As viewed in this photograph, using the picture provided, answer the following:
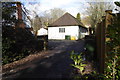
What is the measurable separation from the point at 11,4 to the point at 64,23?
65.6ft

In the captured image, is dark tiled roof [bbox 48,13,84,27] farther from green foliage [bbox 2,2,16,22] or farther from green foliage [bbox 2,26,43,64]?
green foliage [bbox 2,2,16,22]

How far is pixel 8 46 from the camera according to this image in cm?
673

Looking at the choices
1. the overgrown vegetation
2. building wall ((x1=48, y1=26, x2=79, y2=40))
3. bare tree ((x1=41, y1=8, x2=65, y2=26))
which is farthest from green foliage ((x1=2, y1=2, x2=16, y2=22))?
building wall ((x1=48, y1=26, x2=79, y2=40))

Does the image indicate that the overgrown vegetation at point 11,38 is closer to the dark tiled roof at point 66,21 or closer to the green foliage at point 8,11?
the green foliage at point 8,11

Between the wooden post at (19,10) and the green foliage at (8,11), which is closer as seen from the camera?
the green foliage at (8,11)

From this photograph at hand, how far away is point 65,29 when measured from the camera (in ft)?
87.0

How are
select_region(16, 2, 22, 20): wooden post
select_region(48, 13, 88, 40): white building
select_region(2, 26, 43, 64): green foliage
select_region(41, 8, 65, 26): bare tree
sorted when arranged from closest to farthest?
select_region(2, 26, 43, 64): green foliage, select_region(16, 2, 22, 20): wooden post, select_region(41, 8, 65, 26): bare tree, select_region(48, 13, 88, 40): white building

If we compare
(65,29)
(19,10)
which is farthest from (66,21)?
(19,10)

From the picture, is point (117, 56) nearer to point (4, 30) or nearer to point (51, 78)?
point (51, 78)

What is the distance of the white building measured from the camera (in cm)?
2575

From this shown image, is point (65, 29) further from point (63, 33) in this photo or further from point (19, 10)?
point (19, 10)

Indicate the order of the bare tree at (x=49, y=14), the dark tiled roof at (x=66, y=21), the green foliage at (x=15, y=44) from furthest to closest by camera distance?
the dark tiled roof at (x=66, y=21) < the bare tree at (x=49, y=14) < the green foliage at (x=15, y=44)

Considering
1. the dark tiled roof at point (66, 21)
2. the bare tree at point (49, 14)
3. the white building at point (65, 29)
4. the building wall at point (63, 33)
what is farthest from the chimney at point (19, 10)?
the dark tiled roof at point (66, 21)

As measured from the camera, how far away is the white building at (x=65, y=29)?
25747mm
